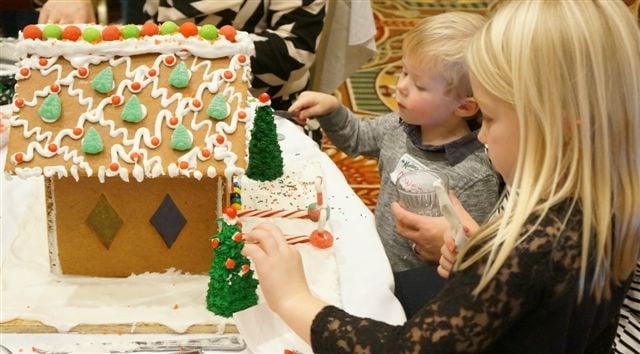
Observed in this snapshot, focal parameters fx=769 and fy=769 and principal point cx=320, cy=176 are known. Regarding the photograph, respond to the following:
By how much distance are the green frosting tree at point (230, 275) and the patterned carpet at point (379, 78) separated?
1887 mm

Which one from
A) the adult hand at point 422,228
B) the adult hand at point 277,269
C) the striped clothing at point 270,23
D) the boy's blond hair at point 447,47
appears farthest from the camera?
the striped clothing at point 270,23

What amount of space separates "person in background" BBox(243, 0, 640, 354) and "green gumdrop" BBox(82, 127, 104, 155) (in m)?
0.54

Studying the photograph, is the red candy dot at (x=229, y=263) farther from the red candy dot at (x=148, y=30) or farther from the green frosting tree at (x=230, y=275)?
the red candy dot at (x=148, y=30)

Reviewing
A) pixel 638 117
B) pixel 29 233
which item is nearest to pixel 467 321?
pixel 638 117

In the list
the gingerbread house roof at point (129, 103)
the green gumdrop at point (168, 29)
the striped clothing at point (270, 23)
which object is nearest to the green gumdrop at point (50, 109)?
the gingerbread house roof at point (129, 103)

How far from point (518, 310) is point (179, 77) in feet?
2.12

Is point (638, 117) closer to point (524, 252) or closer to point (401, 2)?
point (524, 252)

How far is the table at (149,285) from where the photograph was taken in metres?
1.21

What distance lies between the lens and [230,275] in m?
1.18

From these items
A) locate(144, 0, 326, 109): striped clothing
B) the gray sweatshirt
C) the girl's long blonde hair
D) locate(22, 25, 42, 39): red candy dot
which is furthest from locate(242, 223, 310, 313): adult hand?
locate(144, 0, 326, 109): striped clothing

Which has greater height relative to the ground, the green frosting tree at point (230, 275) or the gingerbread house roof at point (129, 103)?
the gingerbread house roof at point (129, 103)

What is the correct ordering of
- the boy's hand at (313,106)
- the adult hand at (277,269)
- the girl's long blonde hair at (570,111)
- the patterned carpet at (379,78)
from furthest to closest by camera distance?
the patterned carpet at (379,78)
the boy's hand at (313,106)
the adult hand at (277,269)
the girl's long blonde hair at (570,111)

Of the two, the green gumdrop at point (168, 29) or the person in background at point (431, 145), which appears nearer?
the green gumdrop at point (168, 29)

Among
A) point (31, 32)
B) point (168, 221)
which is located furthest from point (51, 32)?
point (168, 221)
